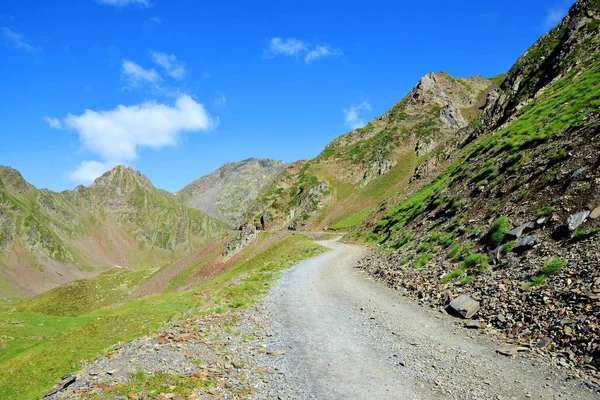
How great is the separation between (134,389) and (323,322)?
31.6 feet

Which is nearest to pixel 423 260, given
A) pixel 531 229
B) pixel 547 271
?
pixel 531 229

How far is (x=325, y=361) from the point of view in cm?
1184

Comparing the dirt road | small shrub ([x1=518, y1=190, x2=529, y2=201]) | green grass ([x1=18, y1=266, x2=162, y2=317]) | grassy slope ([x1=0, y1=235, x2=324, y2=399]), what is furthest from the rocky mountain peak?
green grass ([x1=18, y1=266, x2=162, y2=317])

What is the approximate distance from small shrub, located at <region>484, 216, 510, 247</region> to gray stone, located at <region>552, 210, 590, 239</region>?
3.37 meters

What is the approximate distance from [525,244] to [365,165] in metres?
112

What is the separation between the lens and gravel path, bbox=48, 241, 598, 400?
934cm

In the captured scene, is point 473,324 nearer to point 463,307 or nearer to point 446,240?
point 463,307

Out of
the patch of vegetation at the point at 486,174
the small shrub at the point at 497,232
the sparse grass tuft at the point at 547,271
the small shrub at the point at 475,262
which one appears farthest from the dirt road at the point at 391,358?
the patch of vegetation at the point at 486,174

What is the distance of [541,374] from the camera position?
1011 cm

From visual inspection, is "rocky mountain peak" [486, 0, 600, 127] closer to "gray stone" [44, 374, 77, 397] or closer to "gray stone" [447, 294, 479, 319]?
"gray stone" [447, 294, 479, 319]

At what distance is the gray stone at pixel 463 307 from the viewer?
605 inches

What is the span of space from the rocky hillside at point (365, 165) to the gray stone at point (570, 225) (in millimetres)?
74192

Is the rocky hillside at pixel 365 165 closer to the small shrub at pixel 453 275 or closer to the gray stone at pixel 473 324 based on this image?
the small shrub at pixel 453 275

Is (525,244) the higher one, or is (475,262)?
(525,244)
